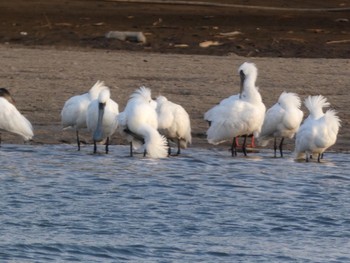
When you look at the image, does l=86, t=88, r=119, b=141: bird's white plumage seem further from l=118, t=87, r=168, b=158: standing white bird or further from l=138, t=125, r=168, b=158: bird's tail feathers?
l=138, t=125, r=168, b=158: bird's tail feathers

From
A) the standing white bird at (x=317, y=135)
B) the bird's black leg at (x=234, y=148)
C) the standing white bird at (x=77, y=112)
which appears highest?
the standing white bird at (x=77, y=112)

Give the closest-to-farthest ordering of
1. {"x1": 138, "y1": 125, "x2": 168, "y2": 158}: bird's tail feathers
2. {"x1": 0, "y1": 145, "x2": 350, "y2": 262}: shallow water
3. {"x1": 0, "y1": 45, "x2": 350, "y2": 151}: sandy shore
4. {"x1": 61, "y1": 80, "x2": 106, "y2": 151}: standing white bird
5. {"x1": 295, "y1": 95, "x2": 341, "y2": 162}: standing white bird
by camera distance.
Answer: {"x1": 0, "y1": 145, "x2": 350, "y2": 262}: shallow water < {"x1": 295, "y1": 95, "x2": 341, "y2": 162}: standing white bird < {"x1": 138, "y1": 125, "x2": 168, "y2": 158}: bird's tail feathers < {"x1": 61, "y1": 80, "x2": 106, "y2": 151}: standing white bird < {"x1": 0, "y1": 45, "x2": 350, "y2": 151}: sandy shore

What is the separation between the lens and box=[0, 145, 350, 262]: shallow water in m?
9.59

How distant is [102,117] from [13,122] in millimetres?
1023

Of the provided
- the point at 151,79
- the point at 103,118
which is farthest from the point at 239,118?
the point at 151,79

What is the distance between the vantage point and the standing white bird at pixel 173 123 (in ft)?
46.1

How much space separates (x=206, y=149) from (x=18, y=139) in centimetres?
230

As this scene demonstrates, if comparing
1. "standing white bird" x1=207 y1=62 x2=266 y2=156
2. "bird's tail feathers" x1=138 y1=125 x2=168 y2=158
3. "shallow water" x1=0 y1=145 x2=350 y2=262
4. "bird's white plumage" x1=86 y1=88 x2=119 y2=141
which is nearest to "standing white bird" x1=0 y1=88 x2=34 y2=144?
"shallow water" x1=0 y1=145 x2=350 y2=262

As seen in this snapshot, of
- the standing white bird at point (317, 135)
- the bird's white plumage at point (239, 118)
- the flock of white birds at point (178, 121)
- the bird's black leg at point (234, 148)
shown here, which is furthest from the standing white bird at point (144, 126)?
the standing white bird at point (317, 135)

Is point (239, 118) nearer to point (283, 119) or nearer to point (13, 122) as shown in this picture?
point (283, 119)

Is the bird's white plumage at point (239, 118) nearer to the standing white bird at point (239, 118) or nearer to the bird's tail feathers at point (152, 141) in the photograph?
the standing white bird at point (239, 118)

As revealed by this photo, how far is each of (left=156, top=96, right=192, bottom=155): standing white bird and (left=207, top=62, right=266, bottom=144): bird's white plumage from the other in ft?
0.92

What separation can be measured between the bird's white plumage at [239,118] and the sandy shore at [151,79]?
889 millimetres

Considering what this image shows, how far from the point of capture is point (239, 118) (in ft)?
46.0
